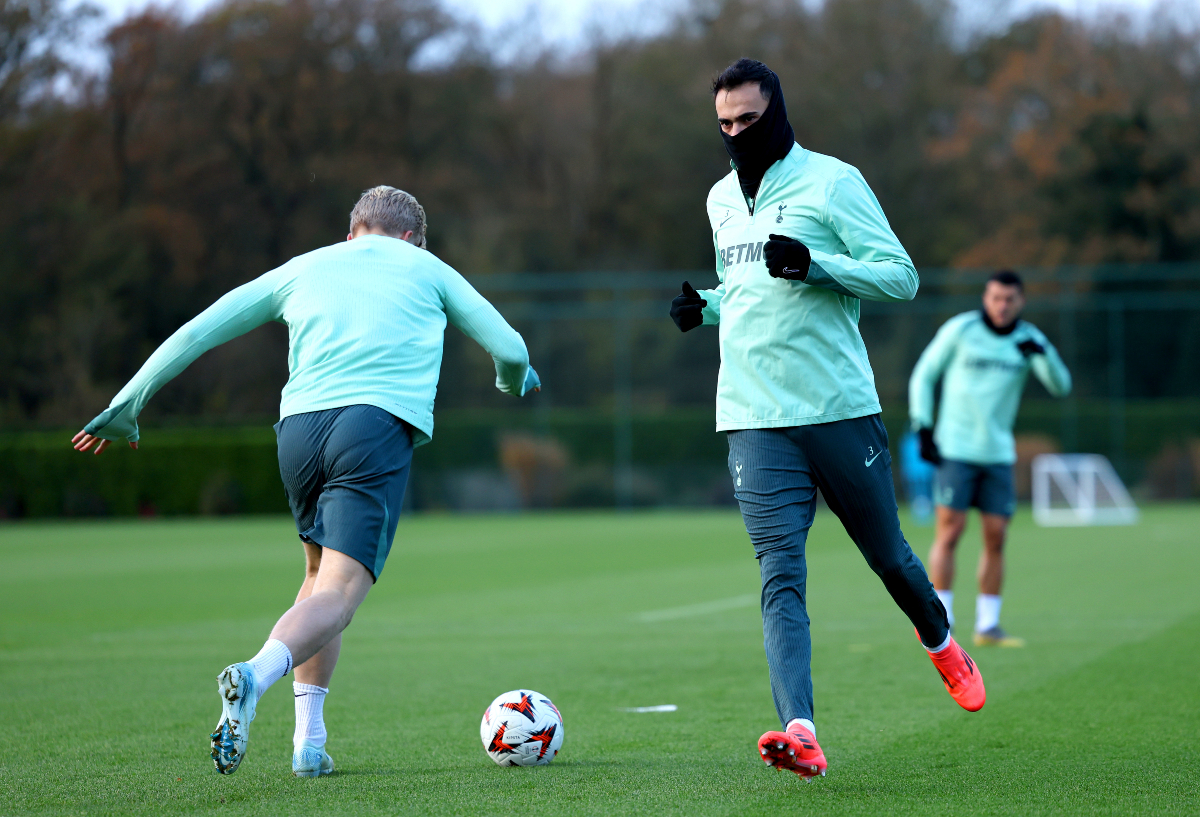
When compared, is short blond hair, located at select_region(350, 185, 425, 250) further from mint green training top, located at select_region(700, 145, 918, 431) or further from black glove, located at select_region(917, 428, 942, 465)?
black glove, located at select_region(917, 428, 942, 465)

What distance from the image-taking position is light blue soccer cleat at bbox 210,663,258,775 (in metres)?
3.88

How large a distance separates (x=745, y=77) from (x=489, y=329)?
114 centimetres

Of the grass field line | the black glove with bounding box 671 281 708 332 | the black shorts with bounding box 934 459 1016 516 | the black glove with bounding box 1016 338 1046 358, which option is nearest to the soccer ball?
the black glove with bounding box 671 281 708 332

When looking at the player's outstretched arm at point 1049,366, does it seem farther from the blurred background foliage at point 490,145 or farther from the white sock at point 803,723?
the blurred background foliage at point 490,145

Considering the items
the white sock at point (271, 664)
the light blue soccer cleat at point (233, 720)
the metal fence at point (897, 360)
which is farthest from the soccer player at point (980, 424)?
the metal fence at point (897, 360)

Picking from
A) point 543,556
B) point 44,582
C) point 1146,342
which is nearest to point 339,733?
point 44,582

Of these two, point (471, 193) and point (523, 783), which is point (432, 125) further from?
point (523, 783)

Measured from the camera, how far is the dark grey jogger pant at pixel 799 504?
14.4 ft

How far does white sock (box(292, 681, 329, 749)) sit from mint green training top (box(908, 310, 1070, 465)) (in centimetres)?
491

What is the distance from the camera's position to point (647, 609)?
36.1 ft

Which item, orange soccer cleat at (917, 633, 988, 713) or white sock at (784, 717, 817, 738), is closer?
white sock at (784, 717, 817, 738)

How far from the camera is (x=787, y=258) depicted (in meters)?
4.27

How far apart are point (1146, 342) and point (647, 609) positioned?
73.4ft

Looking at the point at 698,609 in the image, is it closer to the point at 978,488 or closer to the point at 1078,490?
the point at 978,488
